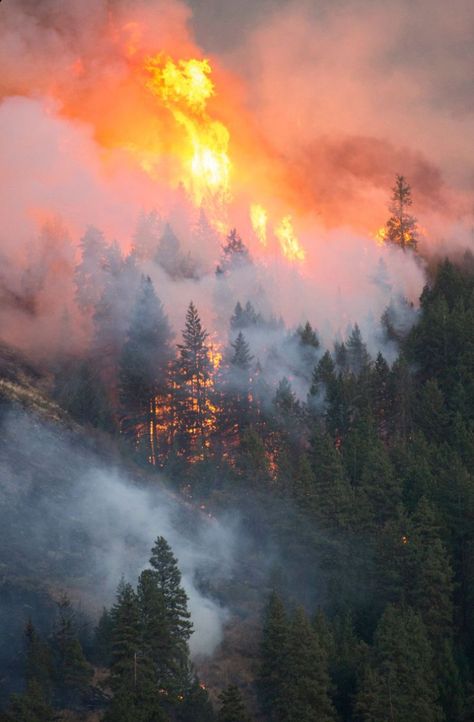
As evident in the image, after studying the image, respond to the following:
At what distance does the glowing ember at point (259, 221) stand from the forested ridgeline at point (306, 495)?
723 inches

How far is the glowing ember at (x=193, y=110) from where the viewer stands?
14000 centimetres

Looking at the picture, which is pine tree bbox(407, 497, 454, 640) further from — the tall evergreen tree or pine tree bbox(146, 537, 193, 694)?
the tall evergreen tree

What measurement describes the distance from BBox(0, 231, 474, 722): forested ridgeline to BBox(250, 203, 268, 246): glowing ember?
1836cm

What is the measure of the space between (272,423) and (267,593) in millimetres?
24460

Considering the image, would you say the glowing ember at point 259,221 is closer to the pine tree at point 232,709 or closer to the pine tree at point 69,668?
the pine tree at point 69,668

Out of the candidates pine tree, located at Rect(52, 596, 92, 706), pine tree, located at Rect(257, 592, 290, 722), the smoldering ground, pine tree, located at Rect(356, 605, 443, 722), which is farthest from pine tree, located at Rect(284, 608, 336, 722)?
pine tree, located at Rect(52, 596, 92, 706)

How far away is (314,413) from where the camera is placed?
3361 inches

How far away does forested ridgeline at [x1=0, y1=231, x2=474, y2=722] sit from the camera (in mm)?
47406

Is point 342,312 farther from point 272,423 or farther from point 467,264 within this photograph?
point 272,423

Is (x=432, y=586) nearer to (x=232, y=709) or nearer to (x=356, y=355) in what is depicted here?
(x=232, y=709)

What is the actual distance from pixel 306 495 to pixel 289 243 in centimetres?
7648

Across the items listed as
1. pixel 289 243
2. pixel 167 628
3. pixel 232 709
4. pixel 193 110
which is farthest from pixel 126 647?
pixel 193 110

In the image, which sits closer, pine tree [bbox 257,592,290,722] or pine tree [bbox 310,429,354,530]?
pine tree [bbox 257,592,290,722]

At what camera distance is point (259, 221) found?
13712cm
